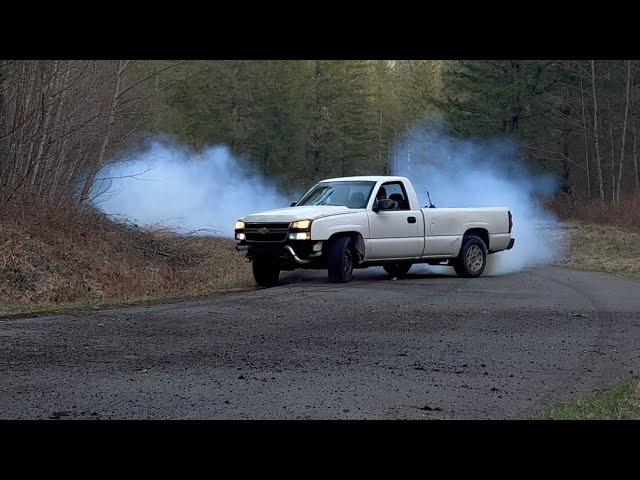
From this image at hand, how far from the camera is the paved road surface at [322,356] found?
25.1ft

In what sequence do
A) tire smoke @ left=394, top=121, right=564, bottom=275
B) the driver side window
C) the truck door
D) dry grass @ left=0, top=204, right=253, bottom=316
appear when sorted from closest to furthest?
dry grass @ left=0, top=204, right=253, bottom=316
the truck door
the driver side window
tire smoke @ left=394, top=121, right=564, bottom=275

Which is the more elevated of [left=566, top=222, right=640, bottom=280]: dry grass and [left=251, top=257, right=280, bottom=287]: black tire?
[left=251, top=257, right=280, bottom=287]: black tire

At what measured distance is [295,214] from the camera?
54.9ft

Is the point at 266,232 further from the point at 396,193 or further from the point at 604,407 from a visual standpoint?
the point at 604,407

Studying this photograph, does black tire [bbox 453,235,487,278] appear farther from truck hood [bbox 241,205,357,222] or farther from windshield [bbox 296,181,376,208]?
truck hood [bbox 241,205,357,222]

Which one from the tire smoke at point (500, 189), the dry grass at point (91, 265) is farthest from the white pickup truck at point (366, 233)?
the tire smoke at point (500, 189)

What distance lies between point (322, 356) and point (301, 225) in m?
6.51

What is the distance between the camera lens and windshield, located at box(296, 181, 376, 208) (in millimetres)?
17953

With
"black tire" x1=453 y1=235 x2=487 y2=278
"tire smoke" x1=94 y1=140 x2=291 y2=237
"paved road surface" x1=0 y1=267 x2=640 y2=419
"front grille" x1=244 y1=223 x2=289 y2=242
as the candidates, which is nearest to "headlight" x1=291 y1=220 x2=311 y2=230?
"front grille" x1=244 y1=223 x2=289 y2=242

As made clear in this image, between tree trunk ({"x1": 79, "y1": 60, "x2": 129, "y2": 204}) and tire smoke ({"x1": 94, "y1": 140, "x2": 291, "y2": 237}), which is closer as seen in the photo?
tree trunk ({"x1": 79, "y1": 60, "x2": 129, "y2": 204})

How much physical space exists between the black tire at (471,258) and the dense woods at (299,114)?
8915 mm

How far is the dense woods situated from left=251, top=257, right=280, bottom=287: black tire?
220 inches
